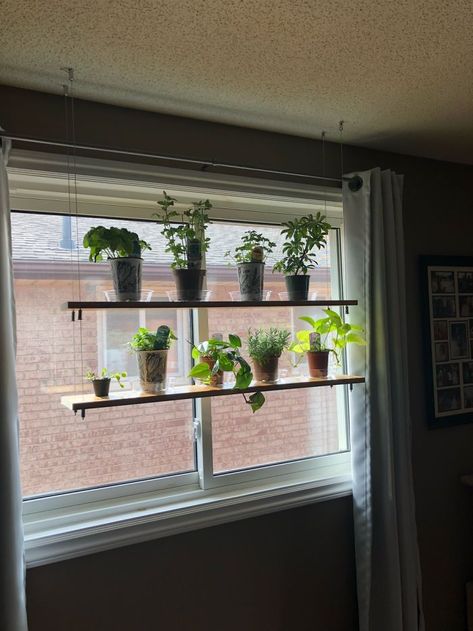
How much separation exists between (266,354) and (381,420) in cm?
56

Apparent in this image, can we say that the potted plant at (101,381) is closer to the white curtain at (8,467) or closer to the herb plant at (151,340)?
the herb plant at (151,340)

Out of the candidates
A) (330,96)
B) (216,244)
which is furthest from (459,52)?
(216,244)

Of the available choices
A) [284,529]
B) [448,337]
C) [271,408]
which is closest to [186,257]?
[271,408]

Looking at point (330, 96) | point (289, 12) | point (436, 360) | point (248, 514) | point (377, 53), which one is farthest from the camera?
point (436, 360)

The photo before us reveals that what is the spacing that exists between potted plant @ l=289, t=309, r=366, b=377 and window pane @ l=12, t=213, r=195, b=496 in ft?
1.68

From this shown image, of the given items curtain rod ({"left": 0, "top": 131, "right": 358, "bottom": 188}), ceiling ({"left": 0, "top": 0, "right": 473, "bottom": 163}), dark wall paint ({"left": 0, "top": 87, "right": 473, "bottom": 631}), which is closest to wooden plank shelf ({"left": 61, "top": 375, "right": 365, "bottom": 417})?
dark wall paint ({"left": 0, "top": 87, "right": 473, "bottom": 631})

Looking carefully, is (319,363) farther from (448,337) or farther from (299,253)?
(448,337)

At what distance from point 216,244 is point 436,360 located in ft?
3.76

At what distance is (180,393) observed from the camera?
67.3 inches

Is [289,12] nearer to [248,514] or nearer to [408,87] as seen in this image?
[408,87]

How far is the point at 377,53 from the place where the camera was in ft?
4.83

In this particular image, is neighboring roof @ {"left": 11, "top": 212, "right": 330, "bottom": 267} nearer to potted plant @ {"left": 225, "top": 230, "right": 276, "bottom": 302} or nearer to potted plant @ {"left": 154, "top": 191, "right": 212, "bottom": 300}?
potted plant @ {"left": 154, "top": 191, "right": 212, "bottom": 300}

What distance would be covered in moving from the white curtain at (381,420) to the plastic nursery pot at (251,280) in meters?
0.47

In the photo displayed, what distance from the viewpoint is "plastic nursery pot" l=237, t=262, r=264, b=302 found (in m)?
1.85
